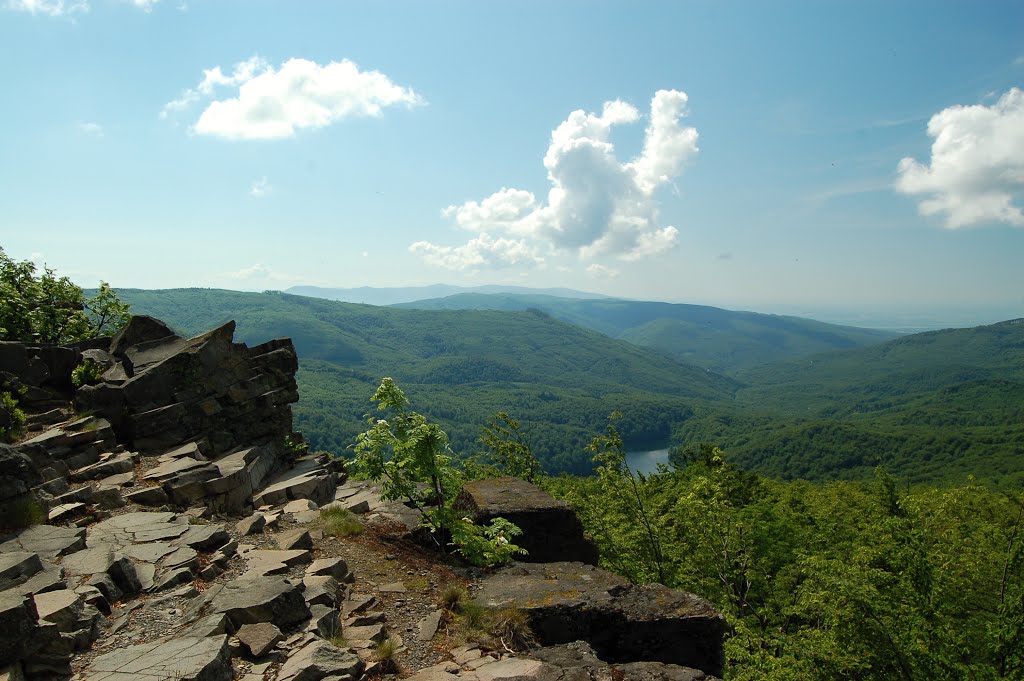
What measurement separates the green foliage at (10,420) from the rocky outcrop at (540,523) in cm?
1210

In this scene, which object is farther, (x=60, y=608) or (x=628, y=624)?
(x=628, y=624)

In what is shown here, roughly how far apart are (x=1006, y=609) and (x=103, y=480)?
24596mm

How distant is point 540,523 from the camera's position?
1320cm

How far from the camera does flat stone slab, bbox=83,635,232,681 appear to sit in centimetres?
639

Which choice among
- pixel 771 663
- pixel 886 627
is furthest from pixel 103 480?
pixel 886 627

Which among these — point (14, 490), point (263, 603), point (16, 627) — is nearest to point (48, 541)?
point (14, 490)

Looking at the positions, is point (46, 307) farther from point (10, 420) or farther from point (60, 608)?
point (60, 608)

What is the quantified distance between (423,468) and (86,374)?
13.4m

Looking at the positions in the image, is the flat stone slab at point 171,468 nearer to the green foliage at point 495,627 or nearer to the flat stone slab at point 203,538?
the flat stone slab at point 203,538

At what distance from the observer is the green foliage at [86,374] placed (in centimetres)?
1698

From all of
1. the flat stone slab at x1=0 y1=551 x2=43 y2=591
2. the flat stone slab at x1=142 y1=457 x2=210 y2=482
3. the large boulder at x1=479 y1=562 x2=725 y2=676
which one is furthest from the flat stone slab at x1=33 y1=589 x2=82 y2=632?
the large boulder at x1=479 y1=562 x2=725 y2=676

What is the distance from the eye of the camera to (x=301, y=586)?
870cm

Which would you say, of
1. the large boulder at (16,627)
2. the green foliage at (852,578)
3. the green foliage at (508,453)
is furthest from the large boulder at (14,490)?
the green foliage at (508,453)

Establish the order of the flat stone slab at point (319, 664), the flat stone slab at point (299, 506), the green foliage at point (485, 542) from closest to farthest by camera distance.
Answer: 1. the flat stone slab at point (319, 664)
2. the green foliage at point (485, 542)
3. the flat stone slab at point (299, 506)
